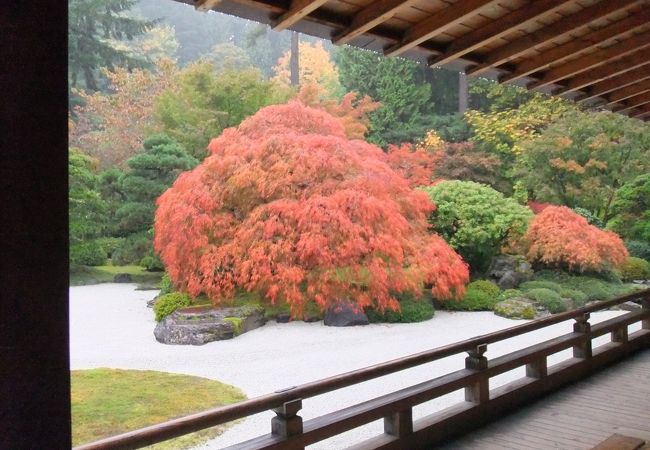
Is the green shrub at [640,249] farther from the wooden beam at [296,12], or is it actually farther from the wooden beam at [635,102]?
the wooden beam at [296,12]

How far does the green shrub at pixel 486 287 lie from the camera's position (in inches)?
373

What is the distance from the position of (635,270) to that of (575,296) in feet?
10.3

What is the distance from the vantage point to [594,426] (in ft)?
10.4

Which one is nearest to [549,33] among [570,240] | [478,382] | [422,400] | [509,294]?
[422,400]

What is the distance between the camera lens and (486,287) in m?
9.59

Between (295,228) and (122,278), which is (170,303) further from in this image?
(122,278)

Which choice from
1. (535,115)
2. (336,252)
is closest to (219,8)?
(336,252)

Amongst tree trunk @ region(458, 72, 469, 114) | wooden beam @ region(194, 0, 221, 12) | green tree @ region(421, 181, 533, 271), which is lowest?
green tree @ region(421, 181, 533, 271)

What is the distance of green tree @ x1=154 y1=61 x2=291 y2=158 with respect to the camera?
1229 cm

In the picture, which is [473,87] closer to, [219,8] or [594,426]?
[594,426]

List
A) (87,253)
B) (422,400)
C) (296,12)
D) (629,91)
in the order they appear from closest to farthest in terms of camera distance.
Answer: (296,12), (422,400), (629,91), (87,253)

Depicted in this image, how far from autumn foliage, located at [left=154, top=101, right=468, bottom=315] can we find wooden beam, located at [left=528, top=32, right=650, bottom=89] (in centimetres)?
451

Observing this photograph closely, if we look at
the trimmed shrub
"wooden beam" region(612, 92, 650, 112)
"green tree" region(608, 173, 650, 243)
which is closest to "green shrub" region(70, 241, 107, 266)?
the trimmed shrub

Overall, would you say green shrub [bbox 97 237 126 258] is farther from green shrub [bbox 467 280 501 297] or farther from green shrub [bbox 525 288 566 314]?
green shrub [bbox 525 288 566 314]
